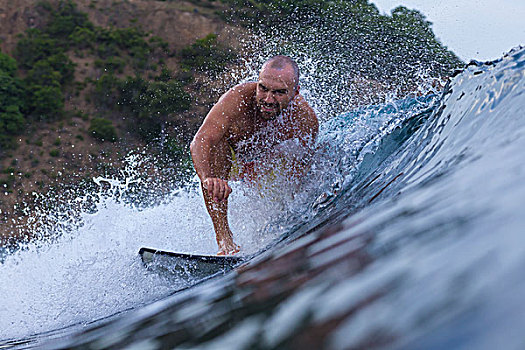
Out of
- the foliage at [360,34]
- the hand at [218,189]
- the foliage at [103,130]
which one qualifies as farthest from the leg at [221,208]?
the foliage at [103,130]

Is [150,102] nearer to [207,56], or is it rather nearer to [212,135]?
[207,56]

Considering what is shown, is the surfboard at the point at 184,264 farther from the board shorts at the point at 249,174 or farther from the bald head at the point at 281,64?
the bald head at the point at 281,64

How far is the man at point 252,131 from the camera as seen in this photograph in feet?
7.03

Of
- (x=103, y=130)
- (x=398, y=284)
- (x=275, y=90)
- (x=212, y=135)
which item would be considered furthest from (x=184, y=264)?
(x=103, y=130)

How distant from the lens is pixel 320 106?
16.1 feet

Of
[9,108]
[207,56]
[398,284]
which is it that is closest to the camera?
[398,284]

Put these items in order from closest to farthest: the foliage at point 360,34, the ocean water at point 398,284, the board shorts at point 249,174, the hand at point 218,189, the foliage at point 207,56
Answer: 1. the ocean water at point 398,284
2. the hand at point 218,189
3. the board shorts at point 249,174
4. the foliage at point 360,34
5. the foliage at point 207,56

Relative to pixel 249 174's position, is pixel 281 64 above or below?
above

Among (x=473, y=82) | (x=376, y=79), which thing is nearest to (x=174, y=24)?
(x=376, y=79)

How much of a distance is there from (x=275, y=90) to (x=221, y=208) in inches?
21.3

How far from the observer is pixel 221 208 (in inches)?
85.6

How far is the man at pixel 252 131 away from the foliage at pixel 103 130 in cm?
750

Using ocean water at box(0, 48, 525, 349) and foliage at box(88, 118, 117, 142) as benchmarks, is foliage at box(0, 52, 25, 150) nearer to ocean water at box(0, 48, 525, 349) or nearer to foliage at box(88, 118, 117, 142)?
foliage at box(88, 118, 117, 142)

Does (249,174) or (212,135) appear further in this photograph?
(249,174)
